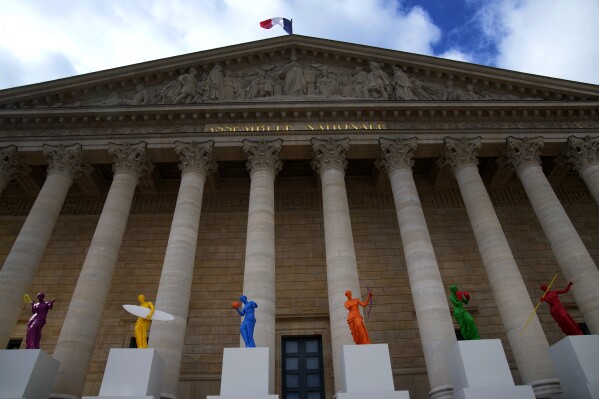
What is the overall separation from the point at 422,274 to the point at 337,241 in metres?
2.79

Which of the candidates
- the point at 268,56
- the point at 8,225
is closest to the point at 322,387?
the point at 268,56

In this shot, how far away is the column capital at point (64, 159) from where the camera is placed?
16797mm

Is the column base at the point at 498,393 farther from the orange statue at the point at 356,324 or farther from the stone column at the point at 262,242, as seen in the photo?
the stone column at the point at 262,242

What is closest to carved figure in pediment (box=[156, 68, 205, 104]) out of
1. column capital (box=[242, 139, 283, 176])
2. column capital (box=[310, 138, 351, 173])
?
column capital (box=[242, 139, 283, 176])

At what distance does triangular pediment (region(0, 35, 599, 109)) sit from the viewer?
18438 mm

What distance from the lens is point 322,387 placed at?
15648 mm

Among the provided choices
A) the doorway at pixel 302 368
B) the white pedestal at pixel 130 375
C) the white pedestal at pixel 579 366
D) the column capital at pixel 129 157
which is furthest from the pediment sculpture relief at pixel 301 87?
the white pedestal at pixel 579 366

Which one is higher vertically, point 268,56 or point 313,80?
point 268,56

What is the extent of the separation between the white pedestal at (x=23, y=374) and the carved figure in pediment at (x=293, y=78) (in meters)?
12.8

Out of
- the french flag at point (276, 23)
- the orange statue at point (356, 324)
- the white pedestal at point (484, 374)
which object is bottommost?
the white pedestal at point (484, 374)

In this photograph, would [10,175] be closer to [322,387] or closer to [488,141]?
[322,387]

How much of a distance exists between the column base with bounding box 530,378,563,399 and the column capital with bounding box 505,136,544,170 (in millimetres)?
8318

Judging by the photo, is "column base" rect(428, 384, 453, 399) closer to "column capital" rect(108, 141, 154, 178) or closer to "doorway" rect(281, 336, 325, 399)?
"doorway" rect(281, 336, 325, 399)

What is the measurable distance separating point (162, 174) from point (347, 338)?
12.4 meters
